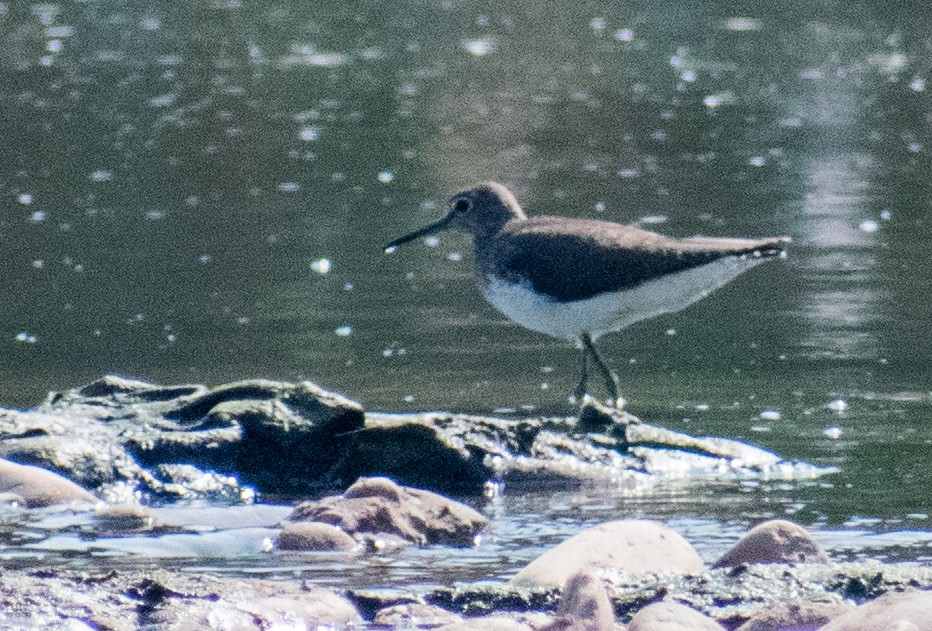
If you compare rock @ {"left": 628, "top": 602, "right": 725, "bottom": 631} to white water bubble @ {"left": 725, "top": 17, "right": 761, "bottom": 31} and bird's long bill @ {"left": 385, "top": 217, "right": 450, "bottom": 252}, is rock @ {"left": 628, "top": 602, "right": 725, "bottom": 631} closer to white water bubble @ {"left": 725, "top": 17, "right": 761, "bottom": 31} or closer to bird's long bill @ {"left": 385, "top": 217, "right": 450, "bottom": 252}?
bird's long bill @ {"left": 385, "top": 217, "right": 450, "bottom": 252}

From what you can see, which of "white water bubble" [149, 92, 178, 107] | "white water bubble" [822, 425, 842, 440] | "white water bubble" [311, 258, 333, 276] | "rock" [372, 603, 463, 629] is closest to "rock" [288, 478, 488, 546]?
"rock" [372, 603, 463, 629]

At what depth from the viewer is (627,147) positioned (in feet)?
72.9

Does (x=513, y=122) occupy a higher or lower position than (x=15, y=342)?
lower

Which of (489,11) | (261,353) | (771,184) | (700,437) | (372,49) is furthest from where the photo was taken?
(489,11)

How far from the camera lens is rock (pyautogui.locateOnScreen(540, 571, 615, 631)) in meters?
5.64

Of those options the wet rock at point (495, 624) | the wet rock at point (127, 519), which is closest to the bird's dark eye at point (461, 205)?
the wet rock at point (127, 519)

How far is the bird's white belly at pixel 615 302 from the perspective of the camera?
394 inches

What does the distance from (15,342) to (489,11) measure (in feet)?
97.4

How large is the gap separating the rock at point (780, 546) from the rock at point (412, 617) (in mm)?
1158

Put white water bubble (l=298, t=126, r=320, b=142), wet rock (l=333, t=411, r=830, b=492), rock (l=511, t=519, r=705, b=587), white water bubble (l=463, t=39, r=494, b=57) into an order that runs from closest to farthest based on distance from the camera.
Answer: rock (l=511, t=519, r=705, b=587)
wet rock (l=333, t=411, r=830, b=492)
white water bubble (l=298, t=126, r=320, b=142)
white water bubble (l=463, t=39, r=494, b=57)

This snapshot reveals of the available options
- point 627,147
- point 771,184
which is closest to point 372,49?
point 627,147

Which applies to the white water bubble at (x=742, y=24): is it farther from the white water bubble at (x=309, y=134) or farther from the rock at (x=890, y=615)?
the rock at (x=890, y=615)

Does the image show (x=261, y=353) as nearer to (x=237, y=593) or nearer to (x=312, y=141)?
(x=237, y=593)

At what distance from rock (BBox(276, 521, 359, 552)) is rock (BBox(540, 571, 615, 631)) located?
1.73 meters
